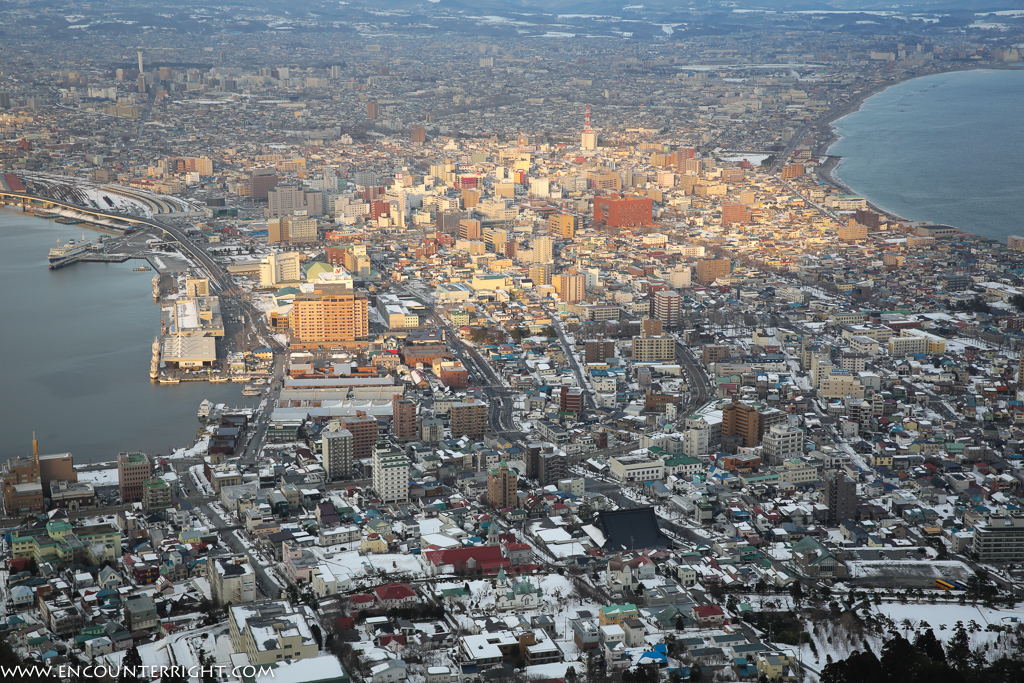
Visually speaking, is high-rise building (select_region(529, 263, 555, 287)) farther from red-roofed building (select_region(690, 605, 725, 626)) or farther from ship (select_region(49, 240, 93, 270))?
red-roofed building (select_region(690, 605, 725, 626))

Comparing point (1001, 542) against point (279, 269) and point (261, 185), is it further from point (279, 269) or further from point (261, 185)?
point (261, 185)

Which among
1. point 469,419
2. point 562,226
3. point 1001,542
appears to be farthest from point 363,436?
point 562,226

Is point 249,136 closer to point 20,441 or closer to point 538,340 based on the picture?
point 538,340

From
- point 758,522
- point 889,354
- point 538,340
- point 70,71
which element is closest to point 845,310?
point 889,354

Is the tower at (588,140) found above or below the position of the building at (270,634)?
Answer: above

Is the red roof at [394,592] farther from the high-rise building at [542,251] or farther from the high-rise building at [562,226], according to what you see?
the high-rise building at [562,226]

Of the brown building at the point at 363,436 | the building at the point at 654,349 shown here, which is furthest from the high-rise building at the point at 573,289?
the brown building at the point at 363,436

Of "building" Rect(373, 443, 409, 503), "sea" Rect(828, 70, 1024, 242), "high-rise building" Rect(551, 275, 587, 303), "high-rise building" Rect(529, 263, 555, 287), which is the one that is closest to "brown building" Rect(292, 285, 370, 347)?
"high-rise building" Rect(551, 275, 587, 303)
